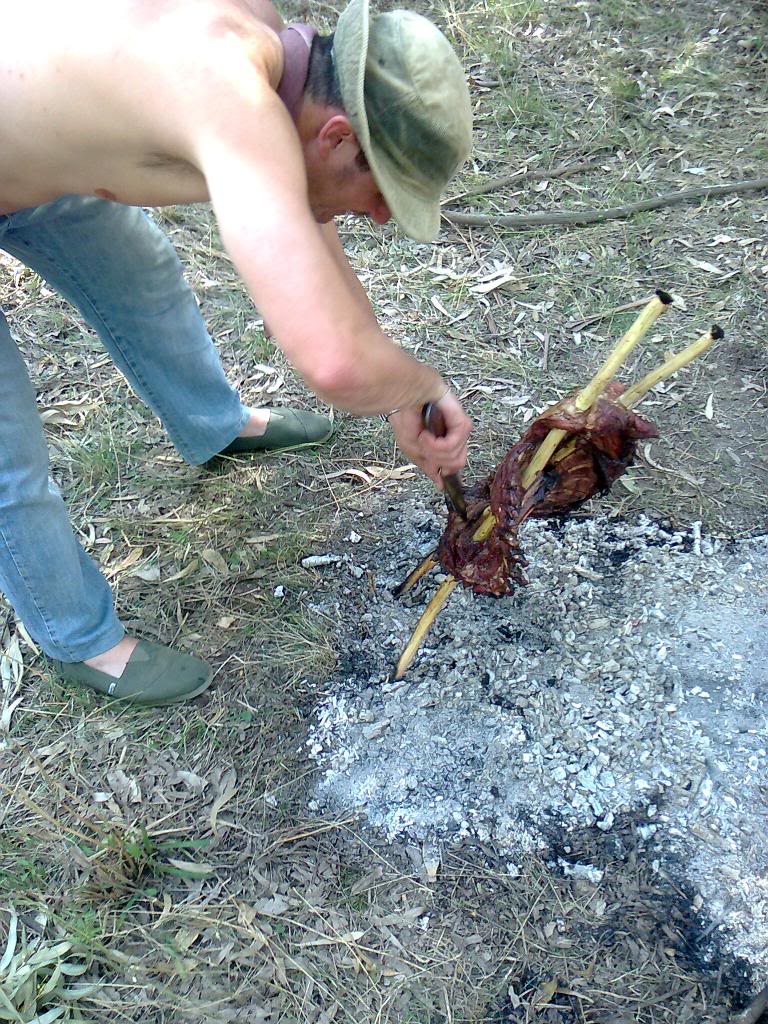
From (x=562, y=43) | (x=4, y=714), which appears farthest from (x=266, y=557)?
(x=562, y=43)

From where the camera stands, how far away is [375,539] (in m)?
3.01

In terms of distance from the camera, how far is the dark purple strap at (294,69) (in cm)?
163

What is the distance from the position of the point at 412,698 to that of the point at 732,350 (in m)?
2.17

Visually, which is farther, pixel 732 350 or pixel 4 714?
pixel 732 350

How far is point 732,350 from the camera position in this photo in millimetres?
3559

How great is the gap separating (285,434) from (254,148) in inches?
76.1

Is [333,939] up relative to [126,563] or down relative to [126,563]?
down

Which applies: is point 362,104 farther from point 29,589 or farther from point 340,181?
point 29,589

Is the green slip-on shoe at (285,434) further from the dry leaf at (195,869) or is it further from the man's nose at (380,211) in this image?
the dry leaf at (195,869)

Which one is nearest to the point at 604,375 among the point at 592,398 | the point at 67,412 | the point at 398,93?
the point at 592,398

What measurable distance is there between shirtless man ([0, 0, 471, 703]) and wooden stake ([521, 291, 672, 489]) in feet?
0.66

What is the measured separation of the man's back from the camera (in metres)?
1.43

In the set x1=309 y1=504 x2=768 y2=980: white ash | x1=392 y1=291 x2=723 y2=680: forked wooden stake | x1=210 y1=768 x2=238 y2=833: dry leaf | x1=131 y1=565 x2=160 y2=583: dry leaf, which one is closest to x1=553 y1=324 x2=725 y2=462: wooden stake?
x1=392 y1=291 x2=723 y2=680: forked wooden stake

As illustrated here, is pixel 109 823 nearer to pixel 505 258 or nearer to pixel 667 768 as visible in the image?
pixel 667 768
